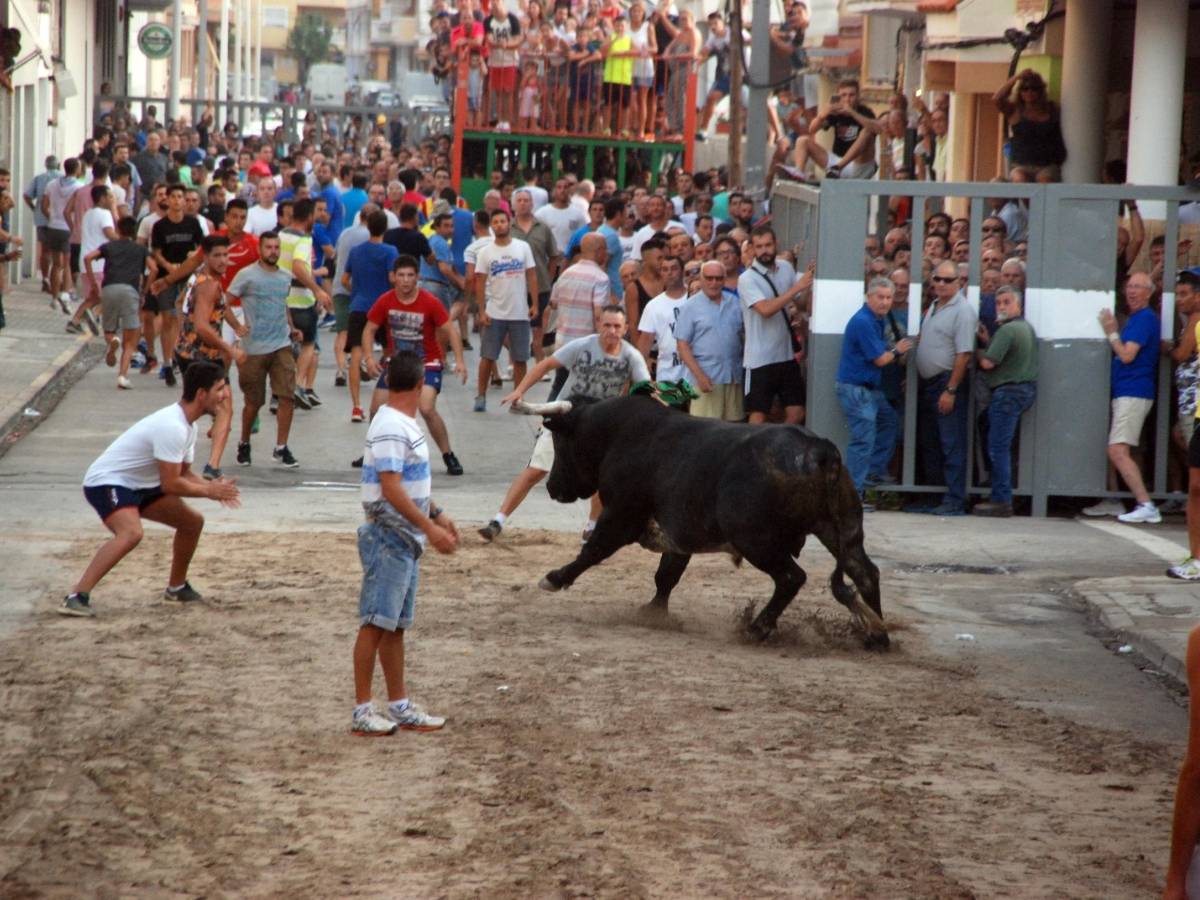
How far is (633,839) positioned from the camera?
20.0ft

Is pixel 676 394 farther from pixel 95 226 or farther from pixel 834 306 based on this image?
pixel 95 226

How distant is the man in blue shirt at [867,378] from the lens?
13.4 m

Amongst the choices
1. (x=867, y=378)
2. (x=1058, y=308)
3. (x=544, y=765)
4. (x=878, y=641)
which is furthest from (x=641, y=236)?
(x=544, y=765)

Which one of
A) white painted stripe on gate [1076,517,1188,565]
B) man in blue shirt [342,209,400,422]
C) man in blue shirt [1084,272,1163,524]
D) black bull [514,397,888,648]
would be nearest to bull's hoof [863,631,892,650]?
black bull [514,397,888,648]

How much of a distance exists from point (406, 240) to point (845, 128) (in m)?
5.27

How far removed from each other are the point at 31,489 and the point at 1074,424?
753cm

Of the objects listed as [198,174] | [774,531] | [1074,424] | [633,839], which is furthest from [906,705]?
[198,174]

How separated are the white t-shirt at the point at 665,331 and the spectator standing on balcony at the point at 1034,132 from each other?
525cm

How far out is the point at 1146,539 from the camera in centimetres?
1291

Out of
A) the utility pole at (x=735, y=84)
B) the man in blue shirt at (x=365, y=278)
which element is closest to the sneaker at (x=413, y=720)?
the man in blue shirt at (x=365, y=278)

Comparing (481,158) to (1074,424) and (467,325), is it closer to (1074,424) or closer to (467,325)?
(467,325)

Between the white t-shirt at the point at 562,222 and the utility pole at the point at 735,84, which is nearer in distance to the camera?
the utility pole at the point at 735,84

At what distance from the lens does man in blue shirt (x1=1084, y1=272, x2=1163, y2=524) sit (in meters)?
13.4

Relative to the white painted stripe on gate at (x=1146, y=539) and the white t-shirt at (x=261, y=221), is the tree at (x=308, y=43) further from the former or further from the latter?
the white painted stripe on gate at (x=1146, y=539)
